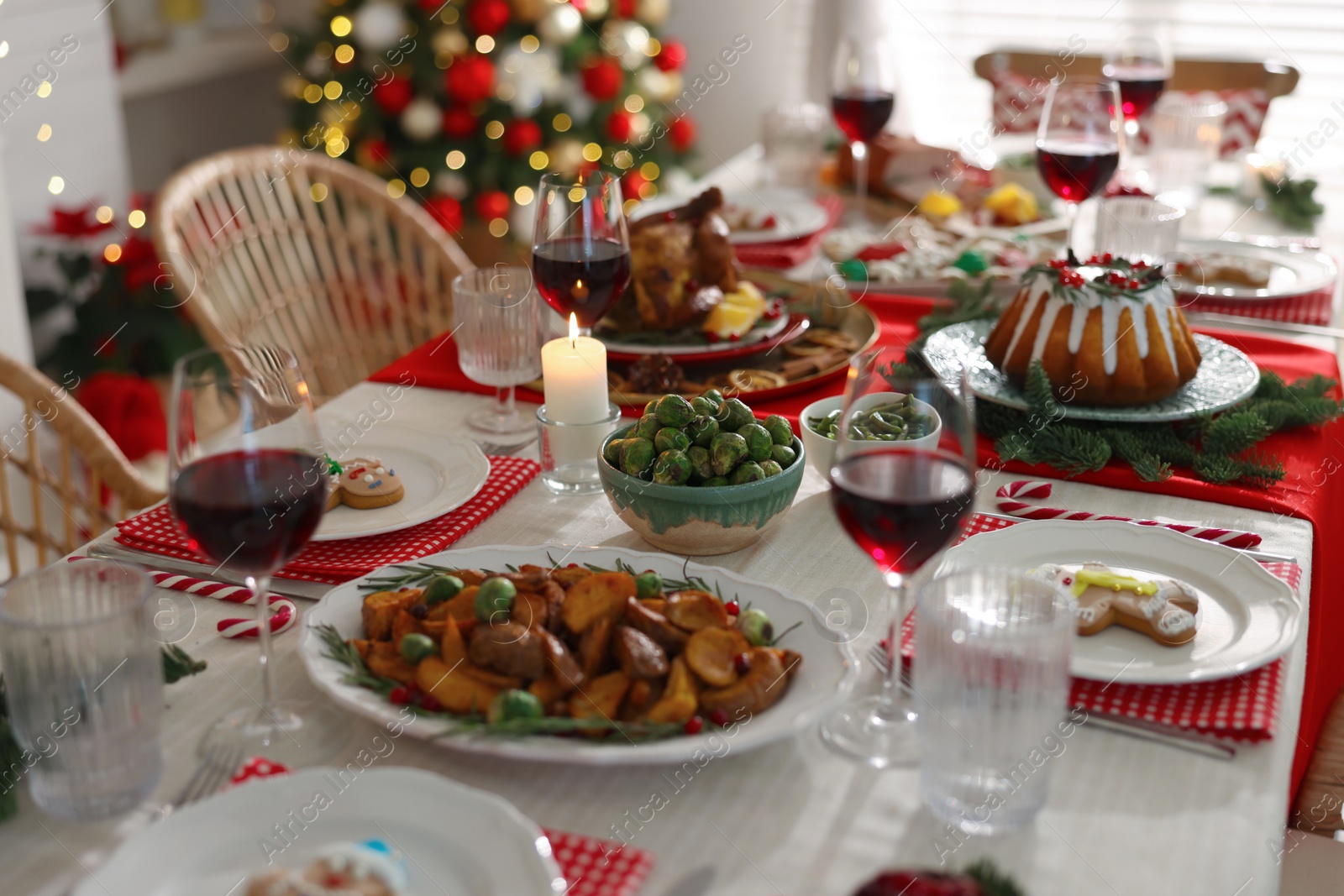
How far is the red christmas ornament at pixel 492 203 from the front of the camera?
3686 millimetres

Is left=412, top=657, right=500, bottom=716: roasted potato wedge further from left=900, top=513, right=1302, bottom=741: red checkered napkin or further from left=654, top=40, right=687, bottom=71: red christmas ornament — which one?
left=654, top=40, right=687, bottom=71: red christmas ornament

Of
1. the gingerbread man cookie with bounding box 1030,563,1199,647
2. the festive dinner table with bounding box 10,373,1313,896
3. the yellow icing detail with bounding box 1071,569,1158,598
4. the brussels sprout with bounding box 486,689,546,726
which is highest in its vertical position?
the brussels sprout with bounding box 486,689,546,726

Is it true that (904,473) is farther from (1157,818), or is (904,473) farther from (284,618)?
(284,618)

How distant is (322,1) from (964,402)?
3.36m

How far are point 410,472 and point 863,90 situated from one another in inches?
44.0

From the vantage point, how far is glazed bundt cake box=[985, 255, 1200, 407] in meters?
1.26

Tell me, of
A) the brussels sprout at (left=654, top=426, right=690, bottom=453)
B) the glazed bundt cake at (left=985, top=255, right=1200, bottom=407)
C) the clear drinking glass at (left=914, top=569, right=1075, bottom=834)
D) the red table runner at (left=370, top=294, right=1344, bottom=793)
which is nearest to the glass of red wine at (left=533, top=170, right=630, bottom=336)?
the red table runner at (left=370, top=294, right=1344, bottom=793)

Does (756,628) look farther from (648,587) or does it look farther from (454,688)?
(454,688)

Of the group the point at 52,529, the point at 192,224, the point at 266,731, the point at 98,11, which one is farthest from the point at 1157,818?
the point at 98,11

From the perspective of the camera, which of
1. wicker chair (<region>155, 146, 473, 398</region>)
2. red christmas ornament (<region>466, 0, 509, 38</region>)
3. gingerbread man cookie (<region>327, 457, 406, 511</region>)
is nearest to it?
gingerbread man cookie (<region>327, 457, 406, 511</region>)

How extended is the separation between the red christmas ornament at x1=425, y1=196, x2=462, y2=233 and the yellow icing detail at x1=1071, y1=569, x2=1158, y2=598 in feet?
10.0

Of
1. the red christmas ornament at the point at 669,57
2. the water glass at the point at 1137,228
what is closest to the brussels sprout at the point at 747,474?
the water glass at the point at 1137,228

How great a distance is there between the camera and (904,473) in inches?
30.4

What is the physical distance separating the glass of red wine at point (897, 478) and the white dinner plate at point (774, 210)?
1116 millimetres
